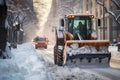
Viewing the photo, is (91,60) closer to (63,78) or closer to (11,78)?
(63,78)

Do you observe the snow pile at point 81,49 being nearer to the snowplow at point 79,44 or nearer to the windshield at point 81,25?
the snowplow at point 79,44

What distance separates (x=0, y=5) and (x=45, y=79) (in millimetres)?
3777

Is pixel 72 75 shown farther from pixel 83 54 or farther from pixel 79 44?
pixel 79 44

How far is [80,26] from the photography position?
64.0ft

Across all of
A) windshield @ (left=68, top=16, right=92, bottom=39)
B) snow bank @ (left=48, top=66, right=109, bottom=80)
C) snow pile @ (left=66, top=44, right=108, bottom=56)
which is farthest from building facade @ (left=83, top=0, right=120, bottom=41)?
snow bank @ (left=48, top=66, right=109, bottom=80)

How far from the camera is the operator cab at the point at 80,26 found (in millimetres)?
19331

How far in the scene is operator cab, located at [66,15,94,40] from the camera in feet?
63.4

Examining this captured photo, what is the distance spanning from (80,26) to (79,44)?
8.51 feet

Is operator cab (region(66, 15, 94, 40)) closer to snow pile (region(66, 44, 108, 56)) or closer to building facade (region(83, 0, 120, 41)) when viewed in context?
snow pile (region(66, 44, 108, 56))

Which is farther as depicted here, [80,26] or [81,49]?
[80,26]

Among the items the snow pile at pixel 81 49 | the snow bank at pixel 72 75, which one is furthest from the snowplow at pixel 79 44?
the snow bank at pixel 72 75

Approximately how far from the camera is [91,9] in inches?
3076

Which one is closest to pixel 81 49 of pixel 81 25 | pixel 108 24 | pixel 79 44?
pixel 79 44

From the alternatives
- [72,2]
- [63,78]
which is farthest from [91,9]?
[63,78]
